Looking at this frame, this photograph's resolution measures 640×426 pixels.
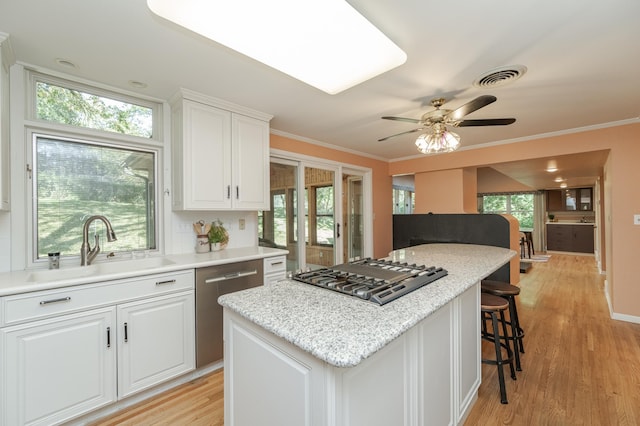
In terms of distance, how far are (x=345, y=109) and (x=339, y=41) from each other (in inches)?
60.0

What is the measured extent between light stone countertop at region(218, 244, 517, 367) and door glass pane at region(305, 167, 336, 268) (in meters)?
2.51

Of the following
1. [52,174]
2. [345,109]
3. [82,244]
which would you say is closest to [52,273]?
[82,244]

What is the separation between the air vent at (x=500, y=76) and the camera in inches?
77.4

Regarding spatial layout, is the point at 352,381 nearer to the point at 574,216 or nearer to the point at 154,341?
the point at 154,341

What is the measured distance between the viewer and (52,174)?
Answer: 203cm

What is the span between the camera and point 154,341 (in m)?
1.90

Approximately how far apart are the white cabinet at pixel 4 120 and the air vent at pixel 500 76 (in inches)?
124

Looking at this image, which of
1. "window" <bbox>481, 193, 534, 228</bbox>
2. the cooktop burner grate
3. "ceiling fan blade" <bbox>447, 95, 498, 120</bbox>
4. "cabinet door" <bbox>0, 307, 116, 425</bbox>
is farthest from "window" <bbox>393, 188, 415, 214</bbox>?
"cabinet door" <bbox>0, 307, 116, 425</bbox>

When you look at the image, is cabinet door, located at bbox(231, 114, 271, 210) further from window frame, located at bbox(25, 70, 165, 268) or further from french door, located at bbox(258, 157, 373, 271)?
window frame, located at bbox(25, 70, 165, 268)

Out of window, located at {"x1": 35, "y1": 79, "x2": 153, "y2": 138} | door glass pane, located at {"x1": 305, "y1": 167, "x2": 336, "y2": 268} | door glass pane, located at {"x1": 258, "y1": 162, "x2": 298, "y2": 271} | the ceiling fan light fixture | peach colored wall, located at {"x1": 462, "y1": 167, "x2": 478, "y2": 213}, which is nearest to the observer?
window, located at {"x1": 35, "y1": 79, "x2": 153, "y2": 138}

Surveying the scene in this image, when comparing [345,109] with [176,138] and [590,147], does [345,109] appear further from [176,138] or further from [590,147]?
[590,147]

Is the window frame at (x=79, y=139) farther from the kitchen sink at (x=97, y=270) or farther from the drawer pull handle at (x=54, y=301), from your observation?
the drawer pull handle at (x=54, y=301)

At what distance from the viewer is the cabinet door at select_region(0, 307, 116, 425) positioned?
143 cm

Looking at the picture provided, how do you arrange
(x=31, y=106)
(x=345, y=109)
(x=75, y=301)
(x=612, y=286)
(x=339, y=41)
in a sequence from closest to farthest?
(x=339, y=41)
(x=75, y=301)
(x=31, y=106)
(x=345, y=109)
(x=612, y=286)
